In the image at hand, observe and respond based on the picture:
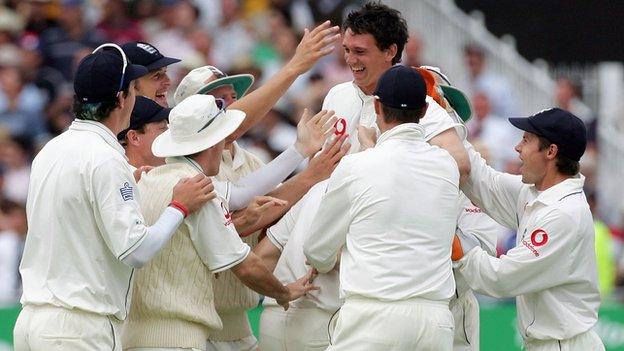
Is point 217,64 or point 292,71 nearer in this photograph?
point 292,71

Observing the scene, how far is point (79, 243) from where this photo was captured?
7.11m

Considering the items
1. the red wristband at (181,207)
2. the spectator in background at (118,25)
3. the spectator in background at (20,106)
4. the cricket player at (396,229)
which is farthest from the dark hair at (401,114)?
the spectator in background at (118,25)

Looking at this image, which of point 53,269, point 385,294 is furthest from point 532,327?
point 53,269

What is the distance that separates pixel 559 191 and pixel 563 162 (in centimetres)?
17

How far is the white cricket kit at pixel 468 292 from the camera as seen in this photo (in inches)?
330

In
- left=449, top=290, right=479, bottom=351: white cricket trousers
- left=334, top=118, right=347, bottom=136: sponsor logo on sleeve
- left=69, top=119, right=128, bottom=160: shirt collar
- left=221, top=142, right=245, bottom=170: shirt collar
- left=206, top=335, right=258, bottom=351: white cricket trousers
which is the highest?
left=69, top=119, right=128, bottom=160: shirt collar

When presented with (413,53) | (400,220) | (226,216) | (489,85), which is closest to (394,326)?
(400,220)

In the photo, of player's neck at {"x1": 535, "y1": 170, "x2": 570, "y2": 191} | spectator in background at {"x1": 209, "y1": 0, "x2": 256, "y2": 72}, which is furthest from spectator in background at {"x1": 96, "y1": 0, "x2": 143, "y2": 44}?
player's neck at {"x1": 535, "y1": 170, "x2": 570, "y2": 191}

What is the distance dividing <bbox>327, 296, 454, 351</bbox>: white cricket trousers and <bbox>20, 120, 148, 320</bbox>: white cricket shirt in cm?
113

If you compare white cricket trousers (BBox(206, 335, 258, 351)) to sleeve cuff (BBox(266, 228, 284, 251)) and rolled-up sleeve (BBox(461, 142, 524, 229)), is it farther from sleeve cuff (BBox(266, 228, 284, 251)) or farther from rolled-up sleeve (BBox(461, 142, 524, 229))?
rolled-up sleeve (BBox(461, 142, 524, 229))

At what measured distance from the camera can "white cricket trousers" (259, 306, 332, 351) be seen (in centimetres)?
812

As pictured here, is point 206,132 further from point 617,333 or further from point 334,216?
point 617,333

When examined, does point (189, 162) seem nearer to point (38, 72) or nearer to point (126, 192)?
point (126, 192)

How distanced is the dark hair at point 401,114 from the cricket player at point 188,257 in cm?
81
